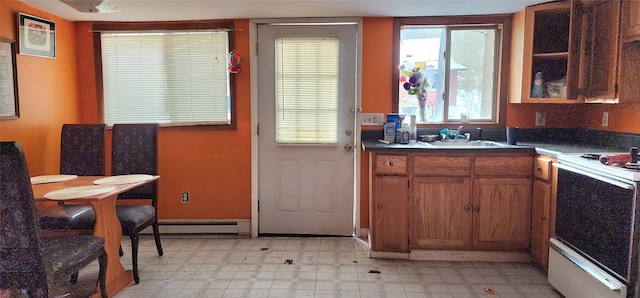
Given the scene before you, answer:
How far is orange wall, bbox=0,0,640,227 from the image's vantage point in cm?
308

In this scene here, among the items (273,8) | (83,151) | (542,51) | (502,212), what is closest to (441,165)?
(502,212)

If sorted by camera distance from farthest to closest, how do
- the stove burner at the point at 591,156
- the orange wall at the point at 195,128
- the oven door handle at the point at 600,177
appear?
the orange wall at the point at 195,128
the stove burner at the point at 591,156
the oven door handle at the point at 600,177

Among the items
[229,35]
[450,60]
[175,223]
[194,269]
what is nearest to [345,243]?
[194,269]

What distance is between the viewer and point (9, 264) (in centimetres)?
169

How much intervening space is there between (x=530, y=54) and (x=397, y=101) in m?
1.06

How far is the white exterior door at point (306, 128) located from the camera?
3.42 meters

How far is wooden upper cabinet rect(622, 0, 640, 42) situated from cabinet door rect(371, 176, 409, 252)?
1594 millimetres

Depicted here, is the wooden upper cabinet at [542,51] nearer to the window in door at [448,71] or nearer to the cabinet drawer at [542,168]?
the window in door at [448,71]

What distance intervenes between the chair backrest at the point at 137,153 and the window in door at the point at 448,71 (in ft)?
6.59

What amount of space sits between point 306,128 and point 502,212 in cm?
169

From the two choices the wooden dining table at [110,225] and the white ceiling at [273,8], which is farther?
the white ceiling at [273,8]

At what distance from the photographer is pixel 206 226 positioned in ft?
11.8

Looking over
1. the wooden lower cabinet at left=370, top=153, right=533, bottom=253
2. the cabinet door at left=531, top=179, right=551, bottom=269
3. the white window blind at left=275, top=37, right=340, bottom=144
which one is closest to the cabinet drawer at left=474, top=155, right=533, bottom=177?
the wooden lower cabinet at left=370, top=153, right=533, bottom=253

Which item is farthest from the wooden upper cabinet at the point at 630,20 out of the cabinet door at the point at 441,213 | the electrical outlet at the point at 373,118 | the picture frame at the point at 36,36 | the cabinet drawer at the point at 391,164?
the picture frame at the point at 36,36
